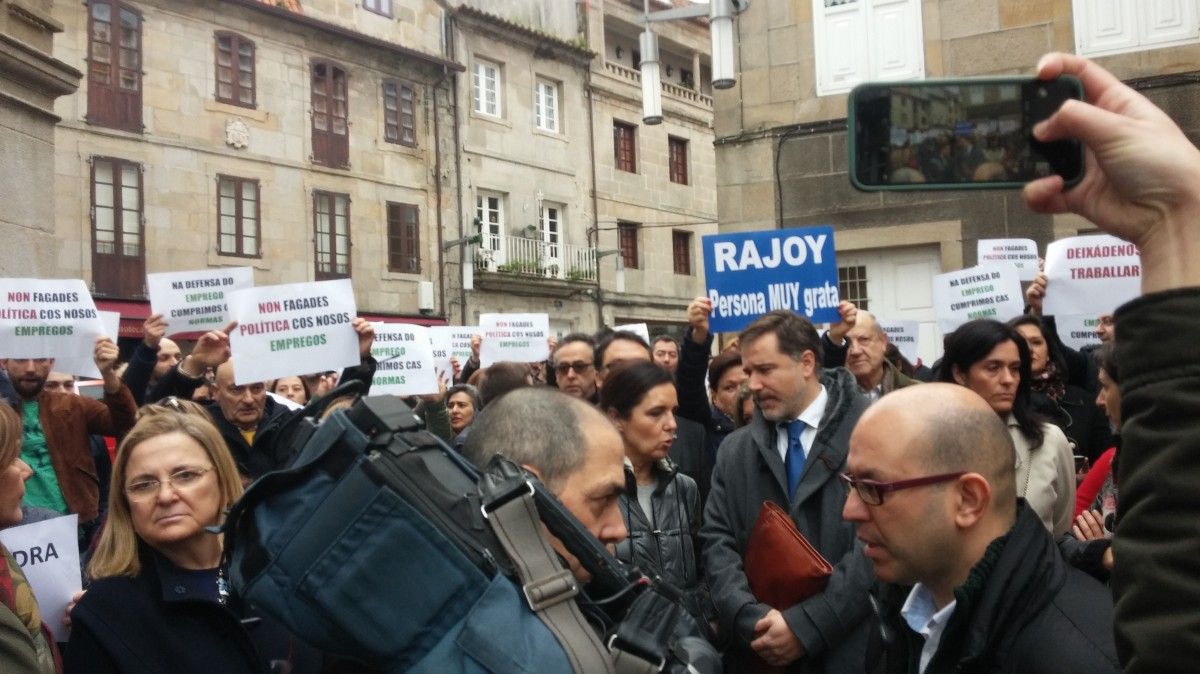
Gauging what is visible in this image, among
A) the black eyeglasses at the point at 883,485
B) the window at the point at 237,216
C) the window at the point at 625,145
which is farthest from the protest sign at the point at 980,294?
the window at the point at 625,145

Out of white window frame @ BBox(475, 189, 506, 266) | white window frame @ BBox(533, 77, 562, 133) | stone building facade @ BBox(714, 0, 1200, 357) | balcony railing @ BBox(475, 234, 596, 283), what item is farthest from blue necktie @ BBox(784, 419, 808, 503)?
white window frame @ BBox(533, 77, 562, 133)

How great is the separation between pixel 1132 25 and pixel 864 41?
2561 millimetres

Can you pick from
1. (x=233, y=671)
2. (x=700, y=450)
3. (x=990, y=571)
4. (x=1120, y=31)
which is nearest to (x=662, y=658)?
(x=990, y=571)

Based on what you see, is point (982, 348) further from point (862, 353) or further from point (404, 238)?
point (404, 238)

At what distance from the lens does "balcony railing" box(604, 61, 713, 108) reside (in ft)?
106

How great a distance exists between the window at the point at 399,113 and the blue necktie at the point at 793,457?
23395 mm

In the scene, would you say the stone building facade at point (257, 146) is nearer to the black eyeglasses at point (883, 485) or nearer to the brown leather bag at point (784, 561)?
the brown leather bag at point (784, 561)

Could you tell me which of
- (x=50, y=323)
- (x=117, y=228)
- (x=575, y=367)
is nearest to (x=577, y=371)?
(x=575, y=367)

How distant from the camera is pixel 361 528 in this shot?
151 cm

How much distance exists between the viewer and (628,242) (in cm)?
3266

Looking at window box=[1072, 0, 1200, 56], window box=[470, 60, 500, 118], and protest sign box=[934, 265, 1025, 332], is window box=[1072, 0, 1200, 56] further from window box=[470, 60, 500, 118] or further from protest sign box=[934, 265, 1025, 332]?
window box=[470, 60, 500, 118]

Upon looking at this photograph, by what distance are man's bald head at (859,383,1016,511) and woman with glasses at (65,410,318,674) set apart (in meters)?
1.61

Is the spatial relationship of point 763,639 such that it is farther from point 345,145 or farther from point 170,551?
point 345,145

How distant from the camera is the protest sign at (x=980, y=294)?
786 cm
